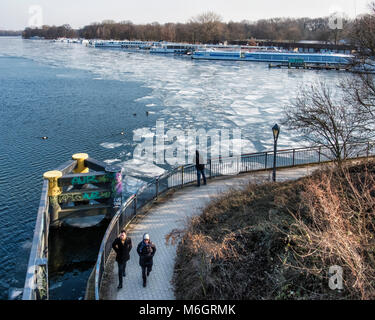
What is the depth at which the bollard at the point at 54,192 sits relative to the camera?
1499 centimetres

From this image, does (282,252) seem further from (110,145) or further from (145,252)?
(110,145)

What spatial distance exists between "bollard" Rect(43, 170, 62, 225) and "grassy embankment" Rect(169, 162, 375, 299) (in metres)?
5.34

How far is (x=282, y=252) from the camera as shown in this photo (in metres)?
9.95

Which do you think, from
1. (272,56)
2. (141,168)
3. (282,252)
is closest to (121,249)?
(282,252)

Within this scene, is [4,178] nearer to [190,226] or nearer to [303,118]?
[190,226]

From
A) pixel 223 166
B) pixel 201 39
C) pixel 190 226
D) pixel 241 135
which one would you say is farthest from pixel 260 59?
pixel 190 226

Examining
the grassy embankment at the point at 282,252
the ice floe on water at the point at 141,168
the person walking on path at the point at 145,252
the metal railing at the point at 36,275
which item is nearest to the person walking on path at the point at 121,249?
the person walking on path at the point at 145,252

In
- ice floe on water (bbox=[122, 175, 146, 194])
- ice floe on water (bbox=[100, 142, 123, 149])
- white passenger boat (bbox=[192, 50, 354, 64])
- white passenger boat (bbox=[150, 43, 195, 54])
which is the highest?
white passenger boat (bbox=[150, 43, 195, 54])

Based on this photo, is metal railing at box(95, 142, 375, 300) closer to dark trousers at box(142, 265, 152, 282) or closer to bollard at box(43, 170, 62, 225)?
dark trousers at box(142, 265, 152, 282)

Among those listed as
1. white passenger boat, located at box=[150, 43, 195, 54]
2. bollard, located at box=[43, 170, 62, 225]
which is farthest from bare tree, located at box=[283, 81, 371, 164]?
white passenger boat, located at box=[150, 43, 195, 54]

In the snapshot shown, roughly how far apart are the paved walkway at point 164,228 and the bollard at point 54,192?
11.7ft

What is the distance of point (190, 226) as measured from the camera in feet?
40.2

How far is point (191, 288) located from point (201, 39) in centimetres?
16845

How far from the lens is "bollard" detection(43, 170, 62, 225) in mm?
14989
